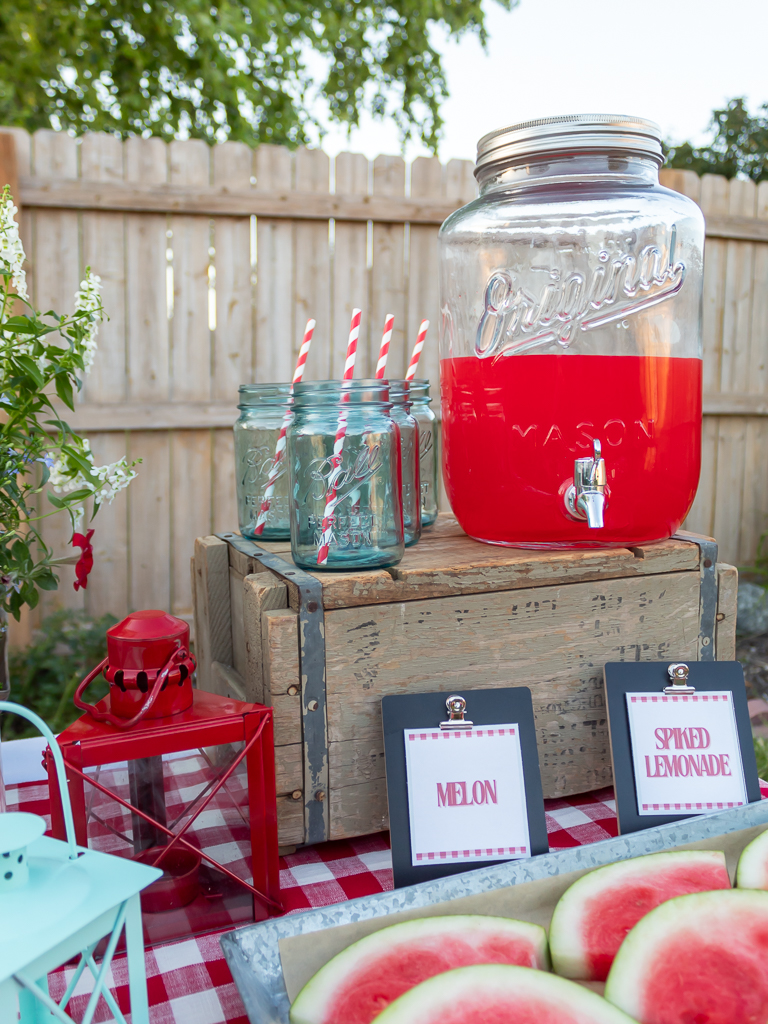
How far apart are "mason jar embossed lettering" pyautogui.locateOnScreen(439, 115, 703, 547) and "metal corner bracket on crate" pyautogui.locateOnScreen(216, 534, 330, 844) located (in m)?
0.30

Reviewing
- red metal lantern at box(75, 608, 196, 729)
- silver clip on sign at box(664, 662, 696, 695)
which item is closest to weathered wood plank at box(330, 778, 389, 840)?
red metal lantern at box(75, 608, 196, 729)

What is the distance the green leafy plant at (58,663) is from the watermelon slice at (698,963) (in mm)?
1975

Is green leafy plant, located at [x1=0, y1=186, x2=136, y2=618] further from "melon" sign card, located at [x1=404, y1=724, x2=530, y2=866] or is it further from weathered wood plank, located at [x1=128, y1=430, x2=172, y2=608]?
weathered wood plank, located at [x1=128, y1=430, x2=172, y2=608]

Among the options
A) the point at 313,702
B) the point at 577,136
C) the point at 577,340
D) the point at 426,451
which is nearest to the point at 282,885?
the point at 313,702

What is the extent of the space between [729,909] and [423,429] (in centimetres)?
77

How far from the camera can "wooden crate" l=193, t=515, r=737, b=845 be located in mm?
898

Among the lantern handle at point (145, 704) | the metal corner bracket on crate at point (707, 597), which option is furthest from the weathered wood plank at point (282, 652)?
the metal corner bracket on crate at point (707, 597)

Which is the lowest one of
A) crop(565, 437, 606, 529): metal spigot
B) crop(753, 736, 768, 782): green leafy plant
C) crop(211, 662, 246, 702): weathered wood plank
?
crop(753, 736, 768, 782): green leafy plant

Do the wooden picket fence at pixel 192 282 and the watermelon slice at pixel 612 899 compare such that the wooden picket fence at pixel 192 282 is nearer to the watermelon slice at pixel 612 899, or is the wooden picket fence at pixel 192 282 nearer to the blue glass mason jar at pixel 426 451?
the blue glass mason jar at pixel 426 451

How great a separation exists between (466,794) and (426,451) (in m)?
0.56

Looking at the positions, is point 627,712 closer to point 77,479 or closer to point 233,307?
point 77,479

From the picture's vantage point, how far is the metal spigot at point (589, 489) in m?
0.93

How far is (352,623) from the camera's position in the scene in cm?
90

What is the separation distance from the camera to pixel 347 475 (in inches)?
36.1
